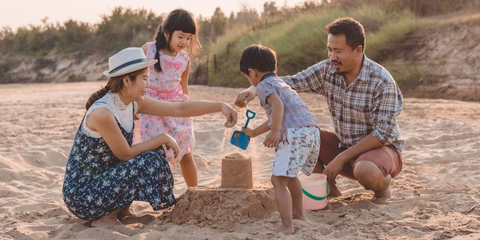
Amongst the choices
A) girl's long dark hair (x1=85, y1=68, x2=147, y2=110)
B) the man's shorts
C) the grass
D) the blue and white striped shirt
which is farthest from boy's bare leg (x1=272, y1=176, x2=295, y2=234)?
the grass

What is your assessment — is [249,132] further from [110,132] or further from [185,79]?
[185,79]

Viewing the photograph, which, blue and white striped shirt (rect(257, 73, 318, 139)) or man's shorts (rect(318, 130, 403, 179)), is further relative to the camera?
man's shorts (rect(318, 130, 403, 179))

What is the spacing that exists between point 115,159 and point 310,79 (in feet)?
5.36

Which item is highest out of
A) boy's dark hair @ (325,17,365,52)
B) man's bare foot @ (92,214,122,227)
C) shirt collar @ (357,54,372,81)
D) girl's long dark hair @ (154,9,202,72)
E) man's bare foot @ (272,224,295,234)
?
girl's long dark hair @ (154,9,202,72)

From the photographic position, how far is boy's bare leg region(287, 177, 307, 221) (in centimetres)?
366

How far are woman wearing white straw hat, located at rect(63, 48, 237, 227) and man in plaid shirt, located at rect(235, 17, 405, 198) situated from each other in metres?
0.96

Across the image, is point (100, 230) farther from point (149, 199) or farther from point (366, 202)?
point (366, 202)

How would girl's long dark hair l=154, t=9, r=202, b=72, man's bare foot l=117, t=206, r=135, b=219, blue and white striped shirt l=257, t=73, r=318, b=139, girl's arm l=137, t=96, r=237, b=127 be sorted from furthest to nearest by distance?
girl's long dark hair l=154, t=9, r=202, b=72 → girl's arm l=137, t=96, r=237, b=127 → man's bare foot l=117, t=206, r=135, b=219 → blue and white striped shirt l=257, t=73, r=318, b=139

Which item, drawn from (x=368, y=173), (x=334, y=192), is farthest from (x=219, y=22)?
(x=368, y=173)

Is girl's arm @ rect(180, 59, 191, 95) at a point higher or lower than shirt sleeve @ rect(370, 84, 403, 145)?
higher

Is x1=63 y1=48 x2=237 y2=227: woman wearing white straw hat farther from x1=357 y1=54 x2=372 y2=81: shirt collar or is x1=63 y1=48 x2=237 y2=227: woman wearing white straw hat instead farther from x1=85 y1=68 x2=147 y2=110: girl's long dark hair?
x1=357 y1=54 x2=372 y2=81: shirt collar

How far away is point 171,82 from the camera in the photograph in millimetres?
4637

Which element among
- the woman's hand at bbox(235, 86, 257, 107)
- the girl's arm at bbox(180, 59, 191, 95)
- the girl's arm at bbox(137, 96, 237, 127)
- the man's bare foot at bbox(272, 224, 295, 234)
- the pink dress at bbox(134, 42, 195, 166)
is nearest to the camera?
the man's bare foot at bbox(272, 224, 295, 234)

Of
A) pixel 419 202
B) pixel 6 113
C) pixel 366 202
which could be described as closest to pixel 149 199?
pixel 366 202
